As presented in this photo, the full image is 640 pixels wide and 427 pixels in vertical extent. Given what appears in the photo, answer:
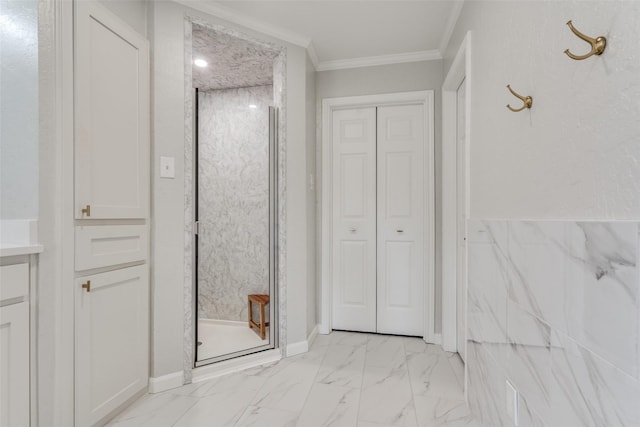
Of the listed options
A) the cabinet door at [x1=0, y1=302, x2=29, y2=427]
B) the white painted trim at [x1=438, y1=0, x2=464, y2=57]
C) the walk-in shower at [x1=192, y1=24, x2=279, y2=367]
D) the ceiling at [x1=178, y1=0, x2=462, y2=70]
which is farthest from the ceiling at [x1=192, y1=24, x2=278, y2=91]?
the cabinet door at [x1=0, y1=302, x2=29, y2=427]

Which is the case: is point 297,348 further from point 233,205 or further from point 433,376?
point 233,205

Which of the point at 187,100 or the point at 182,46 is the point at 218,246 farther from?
the point at 182,46

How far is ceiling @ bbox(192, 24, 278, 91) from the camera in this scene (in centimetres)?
216

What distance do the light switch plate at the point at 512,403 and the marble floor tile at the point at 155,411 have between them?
59.7 inches

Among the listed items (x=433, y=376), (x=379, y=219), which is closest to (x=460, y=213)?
(x=379, y=219)

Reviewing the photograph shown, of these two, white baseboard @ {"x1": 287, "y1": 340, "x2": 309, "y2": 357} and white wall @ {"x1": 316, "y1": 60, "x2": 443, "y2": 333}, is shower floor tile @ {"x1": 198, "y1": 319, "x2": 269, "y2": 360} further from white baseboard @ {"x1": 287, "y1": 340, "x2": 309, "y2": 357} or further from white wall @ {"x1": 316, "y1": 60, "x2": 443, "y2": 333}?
white wall @ {"x1": 316, "y1": 60, "x2": 443, "y2": 333}

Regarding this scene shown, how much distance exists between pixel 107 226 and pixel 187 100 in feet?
2.88

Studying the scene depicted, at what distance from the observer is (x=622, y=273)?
1.98 feet

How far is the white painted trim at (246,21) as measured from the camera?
6.39 feet

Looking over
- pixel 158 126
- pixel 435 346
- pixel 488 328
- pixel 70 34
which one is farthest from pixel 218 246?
pixel 488 328

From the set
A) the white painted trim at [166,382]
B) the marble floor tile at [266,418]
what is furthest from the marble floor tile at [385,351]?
the white painted trim at [166,382]

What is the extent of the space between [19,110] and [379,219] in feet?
7.78

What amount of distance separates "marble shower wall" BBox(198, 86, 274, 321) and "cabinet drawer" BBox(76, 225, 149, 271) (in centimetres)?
110

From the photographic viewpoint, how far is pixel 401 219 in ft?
8.93
